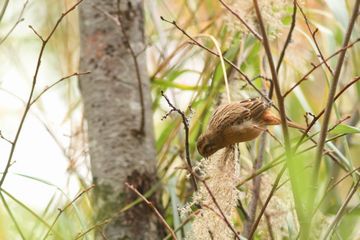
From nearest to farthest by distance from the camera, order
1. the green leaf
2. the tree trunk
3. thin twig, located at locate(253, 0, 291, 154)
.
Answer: thin twig, located at locate(253, 0, 291, 154), the green leaf, the tree trunk

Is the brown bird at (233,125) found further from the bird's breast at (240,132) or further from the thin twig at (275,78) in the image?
the thin twig at (275,78)

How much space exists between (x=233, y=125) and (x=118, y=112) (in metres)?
0.47

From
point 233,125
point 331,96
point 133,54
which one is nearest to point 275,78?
point 331,96

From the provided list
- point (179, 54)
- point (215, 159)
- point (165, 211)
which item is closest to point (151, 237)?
point (165, 211)

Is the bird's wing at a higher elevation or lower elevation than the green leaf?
higher

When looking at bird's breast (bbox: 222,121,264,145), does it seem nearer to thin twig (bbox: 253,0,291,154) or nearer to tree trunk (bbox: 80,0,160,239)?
thin twig (bbox: 253,0,291,154)

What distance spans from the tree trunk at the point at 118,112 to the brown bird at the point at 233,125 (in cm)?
37

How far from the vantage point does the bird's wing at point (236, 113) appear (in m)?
1.01

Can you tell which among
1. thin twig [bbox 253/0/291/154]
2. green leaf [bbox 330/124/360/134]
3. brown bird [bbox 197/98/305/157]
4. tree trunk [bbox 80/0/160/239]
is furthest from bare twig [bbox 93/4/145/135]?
thin twig [bbox 253/0/291/154]

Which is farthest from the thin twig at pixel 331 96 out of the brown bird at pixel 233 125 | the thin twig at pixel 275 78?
the brown bird at pixel 233 125

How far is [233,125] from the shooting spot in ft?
3.30

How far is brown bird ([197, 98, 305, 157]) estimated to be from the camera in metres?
1.01

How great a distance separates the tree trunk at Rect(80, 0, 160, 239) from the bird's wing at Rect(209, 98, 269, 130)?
15.7 inches

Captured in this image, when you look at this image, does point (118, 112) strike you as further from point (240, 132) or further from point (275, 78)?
point (275, 78)
